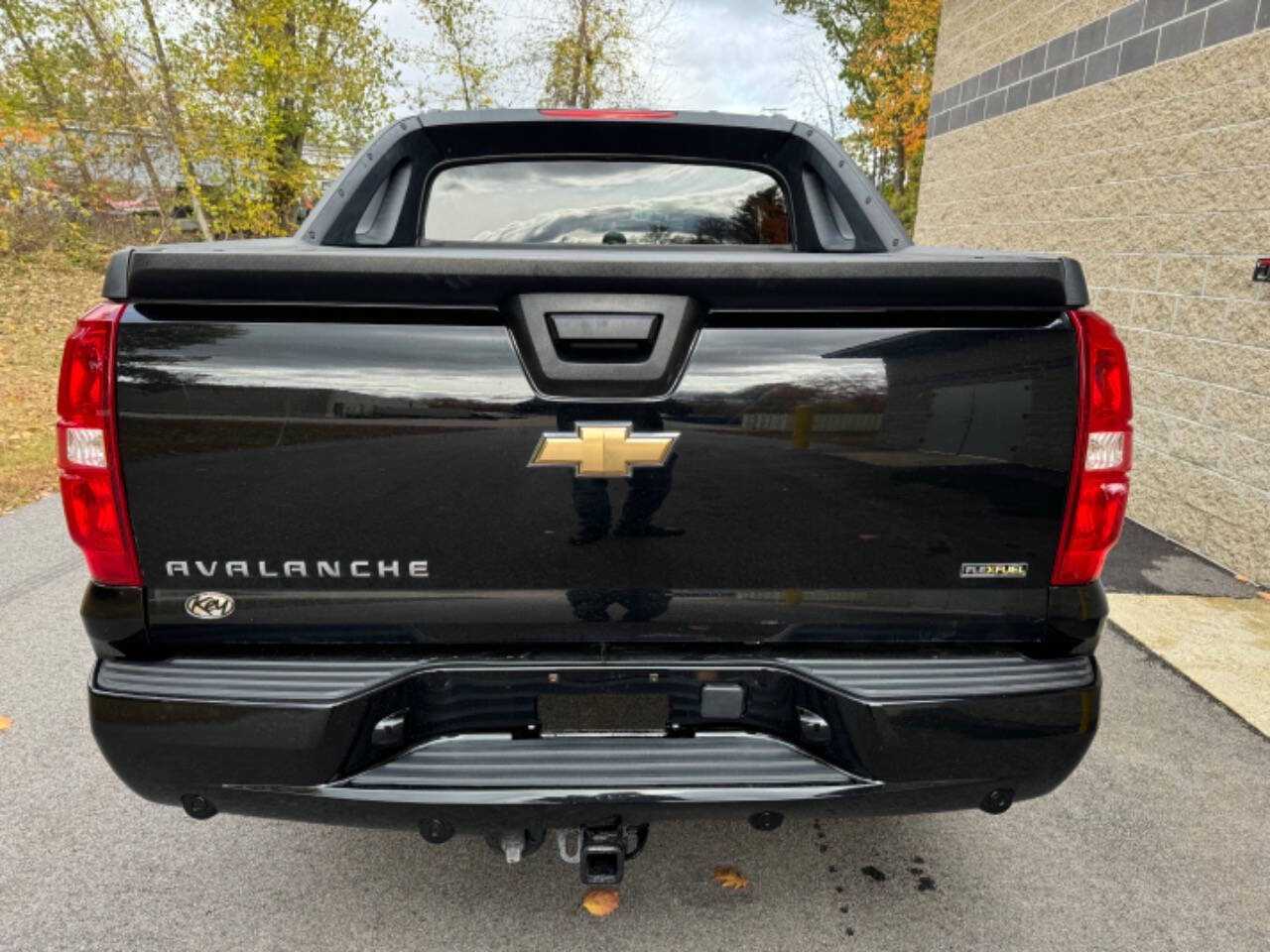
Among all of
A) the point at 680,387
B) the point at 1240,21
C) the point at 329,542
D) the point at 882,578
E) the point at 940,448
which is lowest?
the point at 882,578

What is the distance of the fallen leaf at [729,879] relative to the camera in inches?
92.9

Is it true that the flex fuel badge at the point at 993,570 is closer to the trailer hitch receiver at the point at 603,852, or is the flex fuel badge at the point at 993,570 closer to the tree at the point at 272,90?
the trailer hitch receiver at the point at 603,852

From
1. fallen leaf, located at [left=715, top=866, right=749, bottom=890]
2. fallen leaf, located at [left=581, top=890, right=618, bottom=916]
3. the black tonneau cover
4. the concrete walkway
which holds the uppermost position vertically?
the black tonneau cover

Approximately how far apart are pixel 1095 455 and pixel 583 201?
2092 millimetres

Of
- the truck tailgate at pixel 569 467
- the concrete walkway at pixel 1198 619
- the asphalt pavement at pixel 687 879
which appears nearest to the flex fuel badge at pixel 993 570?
the truck tailgate at pixel 569 467

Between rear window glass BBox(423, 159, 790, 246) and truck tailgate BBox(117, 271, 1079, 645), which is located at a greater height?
rear window glass BBox(423, 159, 790, 246)

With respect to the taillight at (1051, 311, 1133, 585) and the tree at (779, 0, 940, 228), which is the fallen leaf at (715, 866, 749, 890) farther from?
the tree at (779, 0, 940, 228)

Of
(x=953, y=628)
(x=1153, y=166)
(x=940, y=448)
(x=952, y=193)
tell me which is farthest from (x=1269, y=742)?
(x=952, y=193)

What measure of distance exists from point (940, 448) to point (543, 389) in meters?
0.81

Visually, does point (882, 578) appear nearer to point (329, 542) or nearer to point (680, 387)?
point (680, 387)

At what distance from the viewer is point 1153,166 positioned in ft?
17.8

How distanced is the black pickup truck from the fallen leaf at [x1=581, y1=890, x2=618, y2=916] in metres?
0.54

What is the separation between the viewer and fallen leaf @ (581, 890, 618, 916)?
226cm

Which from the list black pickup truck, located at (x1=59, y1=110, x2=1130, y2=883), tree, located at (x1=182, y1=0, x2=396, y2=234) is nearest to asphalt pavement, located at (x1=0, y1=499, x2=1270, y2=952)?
black pickup truck, located at (x1=59, y1=110, x2=1130, y2=883)
